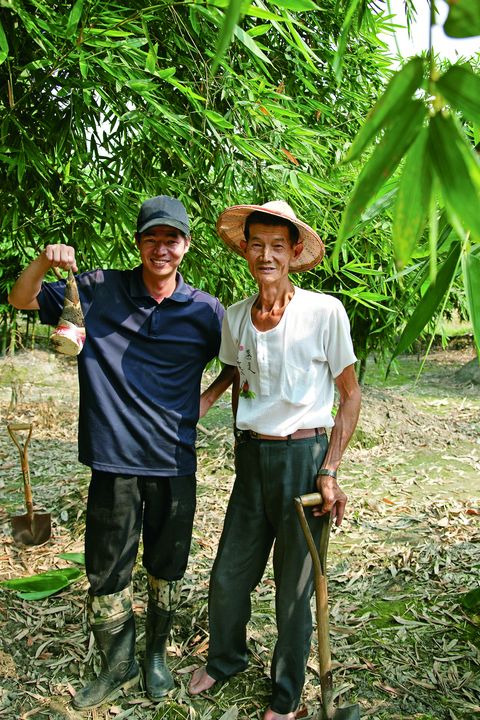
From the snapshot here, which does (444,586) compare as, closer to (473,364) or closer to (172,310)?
(172,310)

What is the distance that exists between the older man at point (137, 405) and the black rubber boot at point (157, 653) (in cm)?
4

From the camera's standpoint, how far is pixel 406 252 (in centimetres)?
69

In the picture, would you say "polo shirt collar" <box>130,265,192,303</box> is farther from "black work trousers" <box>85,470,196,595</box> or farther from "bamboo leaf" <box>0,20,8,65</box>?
"bamboo leaf" <box>0,20,8,65</box>

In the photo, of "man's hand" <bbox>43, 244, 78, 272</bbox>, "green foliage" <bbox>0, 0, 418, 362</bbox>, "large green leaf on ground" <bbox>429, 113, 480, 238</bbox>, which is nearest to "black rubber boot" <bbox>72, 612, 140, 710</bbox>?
"man's hand" <bbox>43, 244, 78, 272</bbox>

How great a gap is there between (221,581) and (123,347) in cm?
78

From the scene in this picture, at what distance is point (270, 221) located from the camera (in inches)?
73.9

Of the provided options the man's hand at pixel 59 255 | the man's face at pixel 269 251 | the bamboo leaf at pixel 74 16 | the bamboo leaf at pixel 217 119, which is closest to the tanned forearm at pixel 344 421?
the man's face at pixel 269 251

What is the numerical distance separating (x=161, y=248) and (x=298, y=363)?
52 cm

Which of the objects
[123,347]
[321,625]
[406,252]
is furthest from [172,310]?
[406,252]

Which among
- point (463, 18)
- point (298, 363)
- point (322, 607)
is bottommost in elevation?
point (322, 607)

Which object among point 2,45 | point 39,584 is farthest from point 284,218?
point 39,584

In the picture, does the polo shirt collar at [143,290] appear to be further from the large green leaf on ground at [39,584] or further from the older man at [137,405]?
the large green leaf on ground at [39,584]

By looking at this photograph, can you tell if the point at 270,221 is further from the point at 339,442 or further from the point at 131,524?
the point at 131,524

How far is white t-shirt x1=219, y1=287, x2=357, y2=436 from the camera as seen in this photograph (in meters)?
1.89
